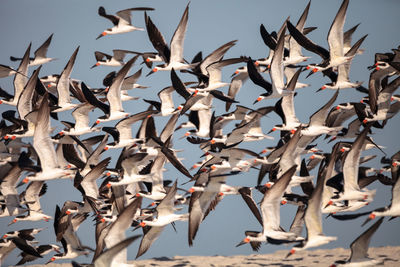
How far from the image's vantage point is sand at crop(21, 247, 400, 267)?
22.6 meters

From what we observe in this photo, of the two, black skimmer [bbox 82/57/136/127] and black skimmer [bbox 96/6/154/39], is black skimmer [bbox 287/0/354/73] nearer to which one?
black skimmer [bbox 82/57/136/127]

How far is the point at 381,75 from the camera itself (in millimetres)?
17828

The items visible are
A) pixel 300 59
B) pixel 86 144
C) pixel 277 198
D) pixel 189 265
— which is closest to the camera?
pixel 277 198

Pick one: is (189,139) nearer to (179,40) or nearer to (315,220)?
(179,40)

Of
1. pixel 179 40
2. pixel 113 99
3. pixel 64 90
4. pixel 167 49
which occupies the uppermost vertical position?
pixel 179 40

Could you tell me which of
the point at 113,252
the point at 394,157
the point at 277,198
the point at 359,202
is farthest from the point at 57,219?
the point at 394,157

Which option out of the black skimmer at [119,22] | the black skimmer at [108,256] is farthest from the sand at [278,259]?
the black skimmer at [108,256]

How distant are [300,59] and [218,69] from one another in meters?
2.48

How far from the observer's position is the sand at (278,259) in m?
22.6

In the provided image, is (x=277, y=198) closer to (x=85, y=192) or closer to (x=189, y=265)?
(x=85, y=192)

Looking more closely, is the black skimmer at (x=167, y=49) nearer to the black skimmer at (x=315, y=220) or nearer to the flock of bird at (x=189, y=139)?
the flock of bird at (x=189, y=139)

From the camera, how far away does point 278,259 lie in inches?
947

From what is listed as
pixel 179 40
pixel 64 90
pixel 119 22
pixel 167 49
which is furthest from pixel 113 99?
pixel 119 22

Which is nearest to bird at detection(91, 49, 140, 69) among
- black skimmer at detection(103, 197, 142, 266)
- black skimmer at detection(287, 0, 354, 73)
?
black skimmer at detection(287, 0, 354, 73)
